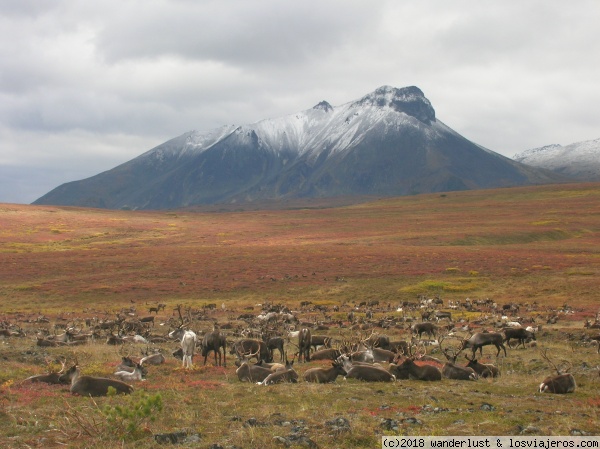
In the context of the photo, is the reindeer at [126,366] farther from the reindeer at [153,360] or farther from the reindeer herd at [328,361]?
the reindeer at [153,360]

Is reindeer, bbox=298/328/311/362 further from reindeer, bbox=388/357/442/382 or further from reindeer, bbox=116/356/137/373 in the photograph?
reindeer, bbox=116/356/137/373

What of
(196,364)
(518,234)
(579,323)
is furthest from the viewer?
(518,234)

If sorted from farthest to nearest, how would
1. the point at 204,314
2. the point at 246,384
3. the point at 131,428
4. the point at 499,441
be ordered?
the point at 204,314, the point at 246,384, the point at 131,428, the point at 499,441

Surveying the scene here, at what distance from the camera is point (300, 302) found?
4544cm

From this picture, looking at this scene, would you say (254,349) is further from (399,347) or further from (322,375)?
(399,347)

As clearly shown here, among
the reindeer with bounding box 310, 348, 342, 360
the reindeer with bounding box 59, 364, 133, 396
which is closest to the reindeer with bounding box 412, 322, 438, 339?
the reindeer with bounding box 310, 348, 342, 360

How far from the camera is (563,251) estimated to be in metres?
71.6

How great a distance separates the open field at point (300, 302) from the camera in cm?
1066

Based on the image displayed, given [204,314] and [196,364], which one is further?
[204,314]

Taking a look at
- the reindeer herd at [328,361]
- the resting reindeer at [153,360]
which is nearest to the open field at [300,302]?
the reindeer herd at [328,361]

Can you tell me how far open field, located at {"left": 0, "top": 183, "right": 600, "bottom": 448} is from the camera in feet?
35.0

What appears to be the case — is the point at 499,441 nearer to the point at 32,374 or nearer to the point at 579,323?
the point at 32,374

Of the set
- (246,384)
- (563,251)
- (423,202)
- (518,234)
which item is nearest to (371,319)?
(246,384)

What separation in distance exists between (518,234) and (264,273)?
51044mm
